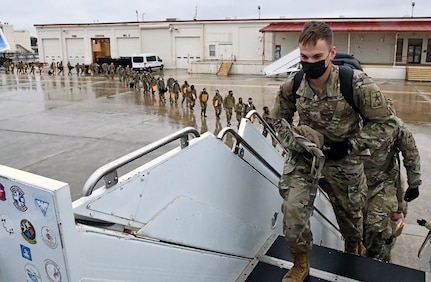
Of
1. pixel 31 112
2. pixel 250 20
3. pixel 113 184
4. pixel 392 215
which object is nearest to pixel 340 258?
pixel 392 215

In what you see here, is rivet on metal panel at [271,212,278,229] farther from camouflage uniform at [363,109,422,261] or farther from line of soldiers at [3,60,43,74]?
line of soldiers at [3,60,43,74]

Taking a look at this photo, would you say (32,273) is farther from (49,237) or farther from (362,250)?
(362,250)

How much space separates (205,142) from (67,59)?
39145 mm

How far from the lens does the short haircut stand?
2.46m

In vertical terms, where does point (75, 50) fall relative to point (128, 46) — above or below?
below

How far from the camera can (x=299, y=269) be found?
2.62 metres

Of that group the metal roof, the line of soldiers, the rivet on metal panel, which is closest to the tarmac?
the rivet on metal panel

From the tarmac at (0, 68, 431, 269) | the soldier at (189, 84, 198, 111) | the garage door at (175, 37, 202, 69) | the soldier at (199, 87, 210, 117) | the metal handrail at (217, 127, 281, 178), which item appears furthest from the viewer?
the garage door at (175, 37, 202, 69)

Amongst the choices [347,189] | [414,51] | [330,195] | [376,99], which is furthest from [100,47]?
[376,99]

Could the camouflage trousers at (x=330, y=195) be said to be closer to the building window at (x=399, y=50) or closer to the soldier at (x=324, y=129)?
the soldier at (x=324, y=129)

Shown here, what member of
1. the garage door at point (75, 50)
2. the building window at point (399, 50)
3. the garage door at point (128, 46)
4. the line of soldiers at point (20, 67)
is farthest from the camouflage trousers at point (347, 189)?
the garage door at point (75, 50)

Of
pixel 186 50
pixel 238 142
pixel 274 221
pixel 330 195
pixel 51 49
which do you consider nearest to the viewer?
pixel 238 142

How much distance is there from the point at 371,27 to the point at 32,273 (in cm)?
2891

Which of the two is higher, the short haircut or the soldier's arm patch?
the short haircut
